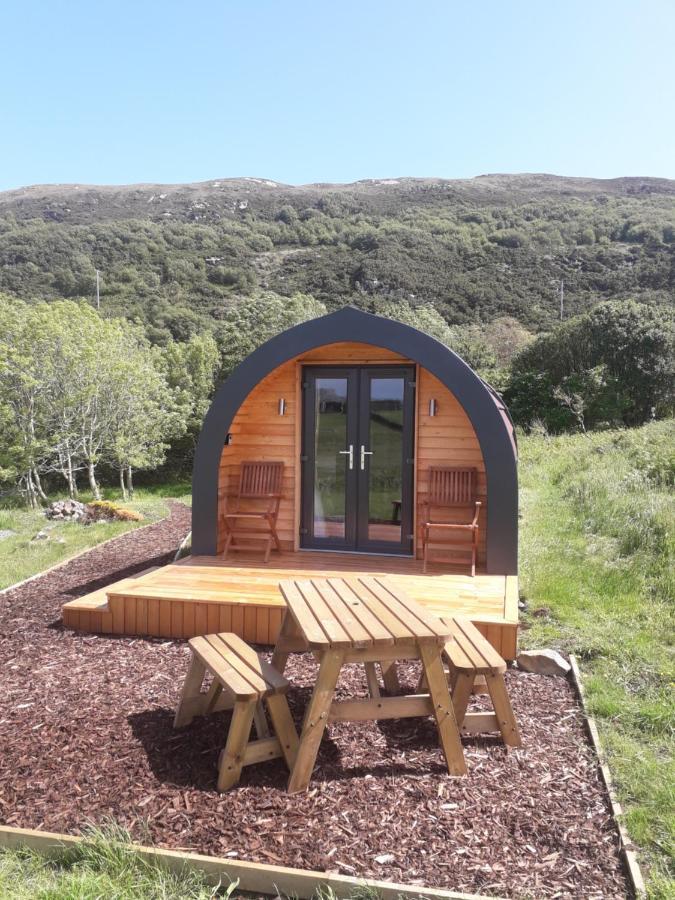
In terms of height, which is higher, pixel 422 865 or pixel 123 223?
pixel 123 223

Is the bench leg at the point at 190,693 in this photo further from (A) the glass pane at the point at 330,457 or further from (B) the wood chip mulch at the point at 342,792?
(A) the glass pane at the point at 330,457

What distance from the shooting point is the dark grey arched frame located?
5.99 m

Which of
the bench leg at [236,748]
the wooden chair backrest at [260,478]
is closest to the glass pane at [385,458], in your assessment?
the wooden chair backrest at [260,478]

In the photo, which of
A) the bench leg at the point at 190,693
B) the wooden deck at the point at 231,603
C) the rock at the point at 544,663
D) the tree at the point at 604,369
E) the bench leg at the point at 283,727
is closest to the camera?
the bench leg at the point at 283,727

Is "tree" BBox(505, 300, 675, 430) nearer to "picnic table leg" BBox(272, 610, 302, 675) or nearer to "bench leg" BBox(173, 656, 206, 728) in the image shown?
"picnic table leg" BBox(272, 610, 302, 675)

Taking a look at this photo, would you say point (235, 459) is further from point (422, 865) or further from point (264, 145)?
point (264, 145)

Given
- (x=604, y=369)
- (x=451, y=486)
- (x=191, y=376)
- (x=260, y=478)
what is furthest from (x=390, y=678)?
(x=604, y=369)

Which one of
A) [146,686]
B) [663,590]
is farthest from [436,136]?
[146,686]

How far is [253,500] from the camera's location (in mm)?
7207

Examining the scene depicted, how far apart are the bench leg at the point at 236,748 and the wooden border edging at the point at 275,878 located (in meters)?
0.43

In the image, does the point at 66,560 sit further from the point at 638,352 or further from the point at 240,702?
the point at 638,352

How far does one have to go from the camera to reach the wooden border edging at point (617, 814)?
2301mm

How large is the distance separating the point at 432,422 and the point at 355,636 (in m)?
4.25

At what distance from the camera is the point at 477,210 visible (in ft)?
169
